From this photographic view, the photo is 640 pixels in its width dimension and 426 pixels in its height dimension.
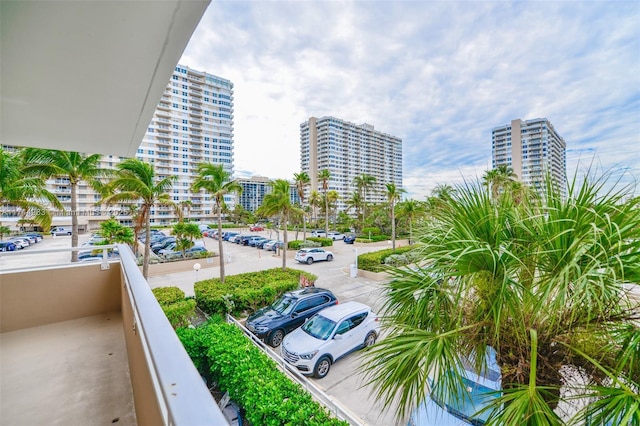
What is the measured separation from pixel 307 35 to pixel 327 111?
56.8m

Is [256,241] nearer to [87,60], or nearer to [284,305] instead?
[284,305]

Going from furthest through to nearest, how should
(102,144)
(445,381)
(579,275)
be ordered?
(102,144) < (445,381) < (579,275)

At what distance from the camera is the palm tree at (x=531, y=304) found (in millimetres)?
1614

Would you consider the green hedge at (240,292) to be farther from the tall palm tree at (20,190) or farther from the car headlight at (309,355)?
the tall palm tree at (20,190)

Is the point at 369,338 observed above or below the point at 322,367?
above

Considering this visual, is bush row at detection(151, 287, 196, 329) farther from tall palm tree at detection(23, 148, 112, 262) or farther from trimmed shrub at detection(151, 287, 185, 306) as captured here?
tall palm tree at detection(23, 148, 112, 262)

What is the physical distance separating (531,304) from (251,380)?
3.22m

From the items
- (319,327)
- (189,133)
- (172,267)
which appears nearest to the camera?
(319,327)

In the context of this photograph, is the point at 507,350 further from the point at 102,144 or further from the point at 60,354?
the point at 102,144

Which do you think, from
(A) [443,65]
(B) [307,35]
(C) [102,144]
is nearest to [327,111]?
(A) [443,65]

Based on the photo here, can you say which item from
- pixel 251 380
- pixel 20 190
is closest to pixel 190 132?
pixel 20 190

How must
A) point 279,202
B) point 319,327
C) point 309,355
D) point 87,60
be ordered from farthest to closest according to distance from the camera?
1. point 279,202
2. point 319,327
3. point 309,355
4. point 87,60

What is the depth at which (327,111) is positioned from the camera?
68.4 m

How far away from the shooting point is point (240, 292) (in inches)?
329
